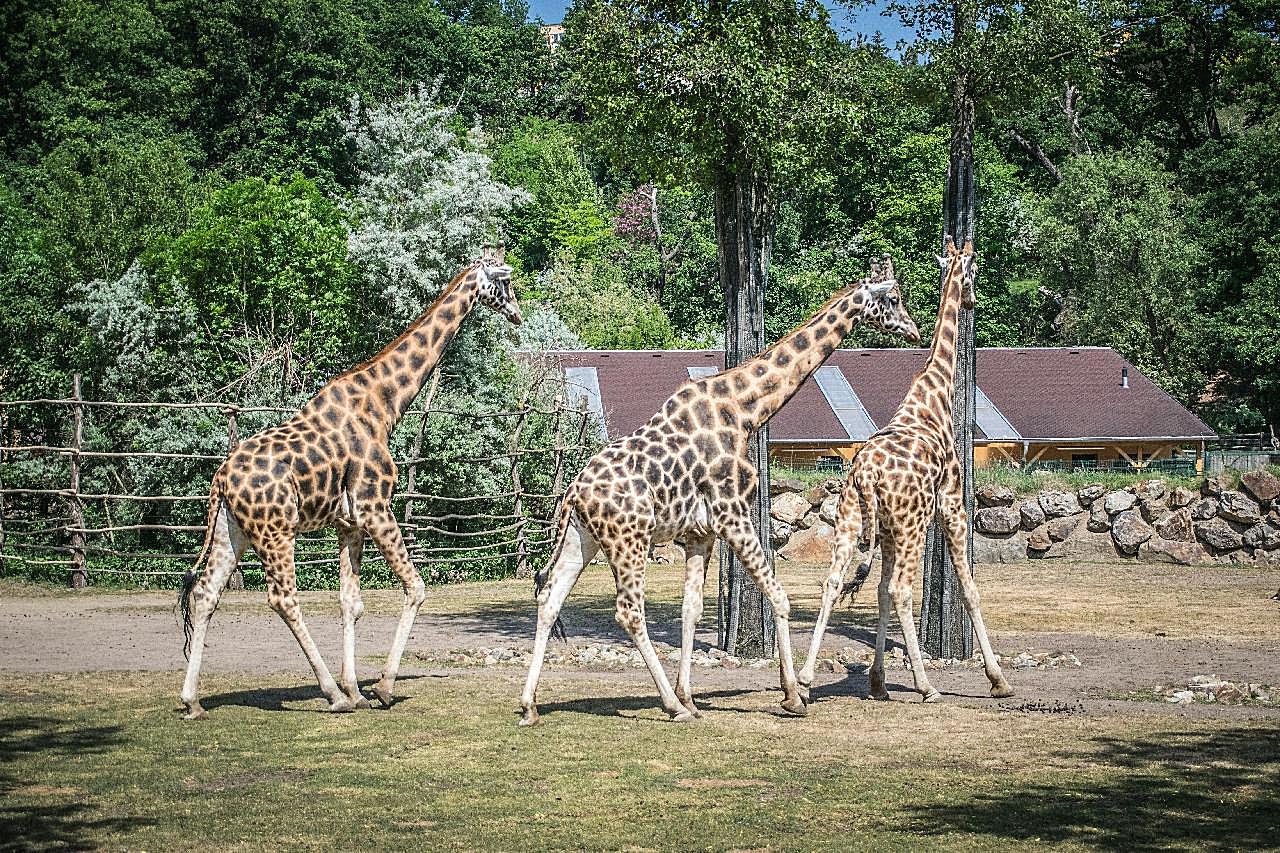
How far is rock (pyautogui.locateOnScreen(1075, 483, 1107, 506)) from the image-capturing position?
28266 mm

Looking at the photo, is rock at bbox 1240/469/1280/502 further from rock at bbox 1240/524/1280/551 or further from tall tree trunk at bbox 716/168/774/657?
tall tree trunk at bbox 716/168/774/657

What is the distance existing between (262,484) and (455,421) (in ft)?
48.8

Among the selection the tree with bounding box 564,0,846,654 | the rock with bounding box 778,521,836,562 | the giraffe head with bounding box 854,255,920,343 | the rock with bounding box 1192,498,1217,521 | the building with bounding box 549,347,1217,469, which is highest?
the tree with bounding box 564,0,846,654

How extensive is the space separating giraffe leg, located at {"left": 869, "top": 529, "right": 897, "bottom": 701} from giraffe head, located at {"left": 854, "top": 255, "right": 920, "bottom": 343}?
1866mm

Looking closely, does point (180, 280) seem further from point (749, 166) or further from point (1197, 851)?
point (1197, 851)

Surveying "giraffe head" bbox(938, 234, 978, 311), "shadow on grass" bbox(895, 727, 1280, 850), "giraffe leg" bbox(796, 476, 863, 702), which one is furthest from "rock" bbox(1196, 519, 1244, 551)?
"shadow on grass" bbox(895, 727, 1280, 850)

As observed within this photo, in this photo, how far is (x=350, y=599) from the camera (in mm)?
11797

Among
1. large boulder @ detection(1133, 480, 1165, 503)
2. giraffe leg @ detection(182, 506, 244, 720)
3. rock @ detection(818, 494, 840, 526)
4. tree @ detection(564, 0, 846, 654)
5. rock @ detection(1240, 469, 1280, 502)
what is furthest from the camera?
rock @ detection(818, 494, 840, 526)

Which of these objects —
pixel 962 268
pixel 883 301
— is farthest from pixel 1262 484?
pixel 883 301

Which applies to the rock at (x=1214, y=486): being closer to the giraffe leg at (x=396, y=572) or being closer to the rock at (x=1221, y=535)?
the rock at (x=1221, y=535)

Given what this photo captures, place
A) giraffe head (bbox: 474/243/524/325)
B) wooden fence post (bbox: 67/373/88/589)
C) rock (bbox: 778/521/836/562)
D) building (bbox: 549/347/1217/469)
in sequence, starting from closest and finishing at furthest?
giraffe head (bbox: 474/243/524/325) < wooden fence post (bbox: 67/373/88/589) < rock (bbox: 778/521/836/562) < building (bbox: 549/347/1217/469)

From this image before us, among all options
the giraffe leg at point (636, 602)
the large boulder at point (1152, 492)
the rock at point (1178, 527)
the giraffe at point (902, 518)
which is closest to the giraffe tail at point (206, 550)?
the giraffe leg at point (636, 602)

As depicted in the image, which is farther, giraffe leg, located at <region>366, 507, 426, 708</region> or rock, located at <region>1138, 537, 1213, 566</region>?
rock, located at <region>1138, 537, 1213, 566</region>

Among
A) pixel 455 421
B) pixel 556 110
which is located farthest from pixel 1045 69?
pixel 556 110
